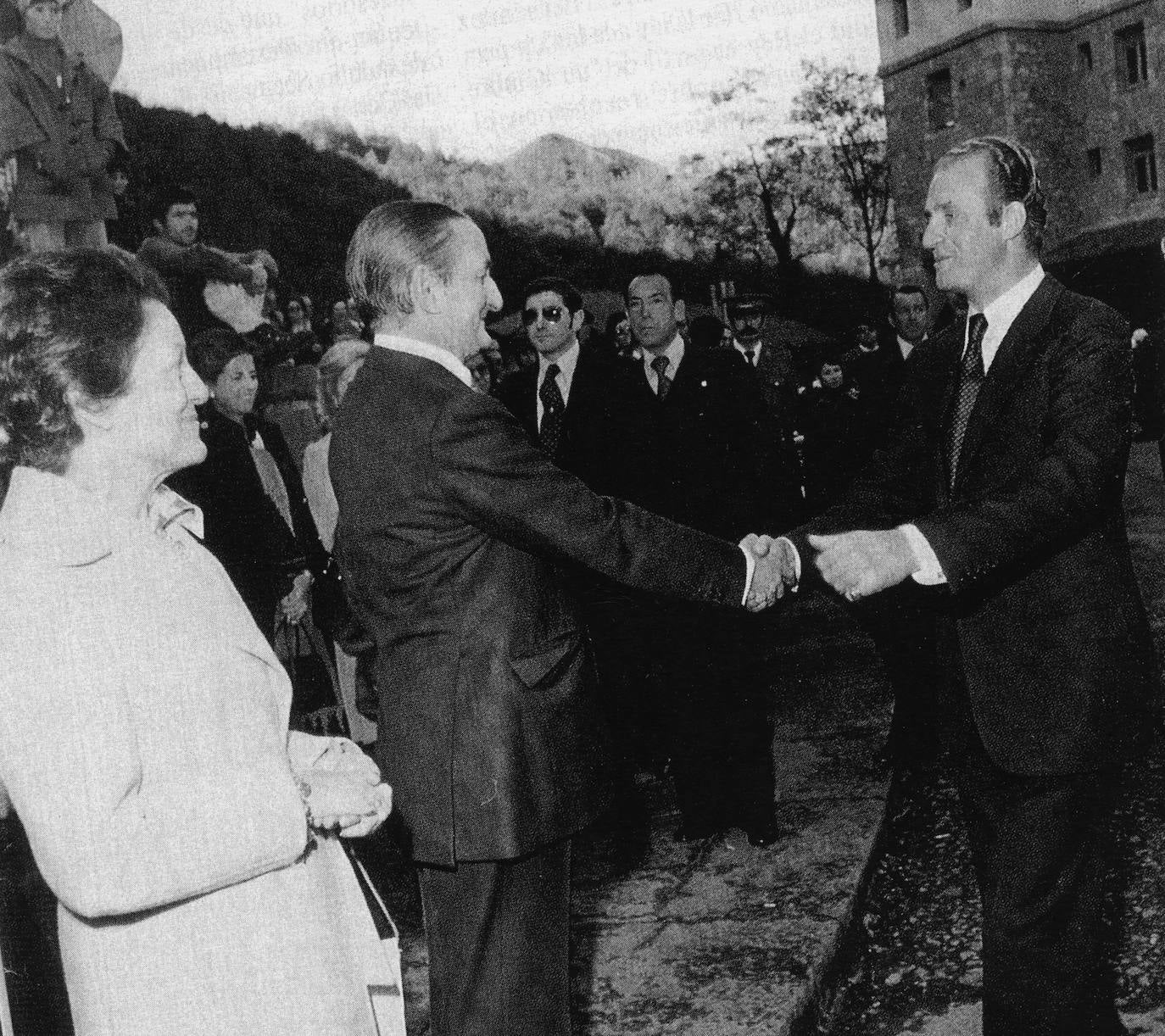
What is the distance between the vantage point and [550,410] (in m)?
4.43

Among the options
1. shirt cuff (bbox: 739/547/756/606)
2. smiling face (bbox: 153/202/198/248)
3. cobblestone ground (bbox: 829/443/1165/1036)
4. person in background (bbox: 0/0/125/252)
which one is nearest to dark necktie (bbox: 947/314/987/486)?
shirt cuff (bbox: 739/547/756/606)

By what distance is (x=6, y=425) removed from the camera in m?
1.27

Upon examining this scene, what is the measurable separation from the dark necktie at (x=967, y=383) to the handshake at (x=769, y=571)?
47 cm

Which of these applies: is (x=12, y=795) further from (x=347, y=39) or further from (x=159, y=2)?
(x=347, y=39)

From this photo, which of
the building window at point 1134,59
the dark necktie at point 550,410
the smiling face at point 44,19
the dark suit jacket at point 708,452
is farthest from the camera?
the building window at point 1134,59

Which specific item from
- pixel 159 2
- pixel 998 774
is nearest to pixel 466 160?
pixel 159 2

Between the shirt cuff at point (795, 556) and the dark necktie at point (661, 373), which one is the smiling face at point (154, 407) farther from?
the dark necktie at point (661, 373)

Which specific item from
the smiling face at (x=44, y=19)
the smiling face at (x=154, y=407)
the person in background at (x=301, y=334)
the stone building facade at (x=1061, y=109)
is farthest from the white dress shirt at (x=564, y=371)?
the stone building facade at (x=1061, y=109)

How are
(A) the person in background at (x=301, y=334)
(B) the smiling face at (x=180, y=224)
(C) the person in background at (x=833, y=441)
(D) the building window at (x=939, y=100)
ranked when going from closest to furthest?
(C) the person in background at (x=833, y=441) → (B) the smiling face at (x=180, y=224) → (A) the person in background at (x=301, y=334) → (D) the building window at (x=939, y=100)

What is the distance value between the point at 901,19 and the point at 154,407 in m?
22.5

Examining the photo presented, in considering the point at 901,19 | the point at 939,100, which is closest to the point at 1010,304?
the point at 939,100

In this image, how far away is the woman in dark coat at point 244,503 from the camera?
12.3 ft

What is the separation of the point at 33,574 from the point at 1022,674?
169 cm

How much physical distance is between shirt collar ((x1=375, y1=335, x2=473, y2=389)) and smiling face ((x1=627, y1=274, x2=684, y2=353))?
233 cm
